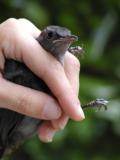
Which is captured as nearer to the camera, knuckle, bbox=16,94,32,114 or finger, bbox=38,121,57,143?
knuckle, bbox=16,94,32,114

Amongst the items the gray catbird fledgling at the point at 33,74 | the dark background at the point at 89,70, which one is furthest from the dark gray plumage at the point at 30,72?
the dark background at the point at 89,70

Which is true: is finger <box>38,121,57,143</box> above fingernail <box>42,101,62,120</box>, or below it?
below

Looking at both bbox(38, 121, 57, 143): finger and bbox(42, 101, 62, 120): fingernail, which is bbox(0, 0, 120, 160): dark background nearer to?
bbox(38, 121, 57, 143): finger

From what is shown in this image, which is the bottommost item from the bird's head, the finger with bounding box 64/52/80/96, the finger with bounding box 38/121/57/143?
the finger with bounding box 38/121/57/143

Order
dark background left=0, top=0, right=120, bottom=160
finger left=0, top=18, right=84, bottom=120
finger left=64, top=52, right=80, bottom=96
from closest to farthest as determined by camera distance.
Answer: finger left=0, top=18, right=84, bottom=120, finger left=64, top=52, right=80, bottom=96, dark background left=0, top=0, right=120, bottom=160

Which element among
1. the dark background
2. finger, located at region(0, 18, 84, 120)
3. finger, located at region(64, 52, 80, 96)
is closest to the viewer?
finger, located at region(0, 18, 84, 120)

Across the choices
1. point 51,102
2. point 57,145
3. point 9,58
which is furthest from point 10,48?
point 57,145

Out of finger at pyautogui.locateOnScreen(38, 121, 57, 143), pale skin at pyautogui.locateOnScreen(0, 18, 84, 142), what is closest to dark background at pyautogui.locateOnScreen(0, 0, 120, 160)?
finger at pyautogui.locateOnScreen(38, 121, 57, 143)
